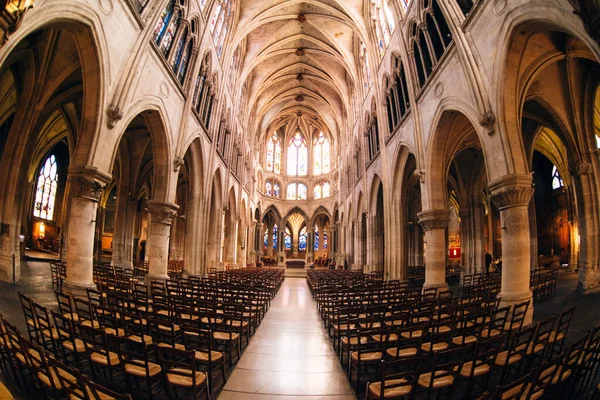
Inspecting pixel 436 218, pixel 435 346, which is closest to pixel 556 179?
pixel 436 218

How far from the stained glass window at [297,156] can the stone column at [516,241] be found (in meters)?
41.0

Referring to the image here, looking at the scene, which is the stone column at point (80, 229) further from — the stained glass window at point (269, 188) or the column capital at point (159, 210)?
the stained glass window at point (269, 188)

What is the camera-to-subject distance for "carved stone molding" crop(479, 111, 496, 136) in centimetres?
873

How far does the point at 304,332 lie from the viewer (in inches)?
322

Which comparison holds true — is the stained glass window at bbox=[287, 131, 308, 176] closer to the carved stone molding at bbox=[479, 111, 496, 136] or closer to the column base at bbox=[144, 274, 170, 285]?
the column base at bbox=[144, 274, 170, 285]

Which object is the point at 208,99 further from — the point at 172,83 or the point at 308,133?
the point at 308,133

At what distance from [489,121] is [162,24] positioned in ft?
41.7

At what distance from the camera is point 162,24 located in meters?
12.8

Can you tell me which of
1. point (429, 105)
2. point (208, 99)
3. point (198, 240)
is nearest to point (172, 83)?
point (208, 99)

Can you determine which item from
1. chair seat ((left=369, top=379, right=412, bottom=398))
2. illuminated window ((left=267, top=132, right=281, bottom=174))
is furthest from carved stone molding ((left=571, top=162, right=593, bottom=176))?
illuminated window ((left=267, top=132, right=281, bottom=174))

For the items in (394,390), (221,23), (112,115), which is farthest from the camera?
(221,23)

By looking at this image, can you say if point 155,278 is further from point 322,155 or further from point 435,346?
point 322,155

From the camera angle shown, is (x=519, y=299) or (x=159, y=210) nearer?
(x=519, y=299)

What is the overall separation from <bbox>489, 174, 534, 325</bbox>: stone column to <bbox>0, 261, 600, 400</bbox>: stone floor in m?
1.26
